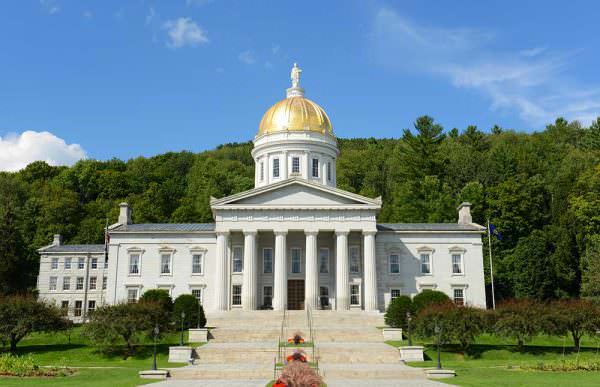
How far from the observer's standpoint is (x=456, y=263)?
5359 centimetres

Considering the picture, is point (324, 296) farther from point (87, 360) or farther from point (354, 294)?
point (87, 360)

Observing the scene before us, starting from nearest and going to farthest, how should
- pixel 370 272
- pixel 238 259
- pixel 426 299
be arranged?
1. pixel 426 299
2. pixel 370 272
3. pixel 238 259

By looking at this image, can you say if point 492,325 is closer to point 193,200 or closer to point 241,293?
point 241,293

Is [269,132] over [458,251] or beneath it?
over

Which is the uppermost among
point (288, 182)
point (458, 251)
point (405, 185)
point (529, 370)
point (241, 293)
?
point (405, 185)

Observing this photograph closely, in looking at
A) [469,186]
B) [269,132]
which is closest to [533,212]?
[469,186]

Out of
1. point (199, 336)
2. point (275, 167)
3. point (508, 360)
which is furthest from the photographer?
point (275, 167)

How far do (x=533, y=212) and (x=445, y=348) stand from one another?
127ft

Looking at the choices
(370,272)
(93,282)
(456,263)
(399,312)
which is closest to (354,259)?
(370,272)

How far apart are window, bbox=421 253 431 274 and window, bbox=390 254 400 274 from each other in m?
2.17

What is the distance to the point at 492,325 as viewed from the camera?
33906mm

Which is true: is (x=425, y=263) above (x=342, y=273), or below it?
above

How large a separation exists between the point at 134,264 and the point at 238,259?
943cm

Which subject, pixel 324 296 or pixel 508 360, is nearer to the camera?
pixel 508 360
